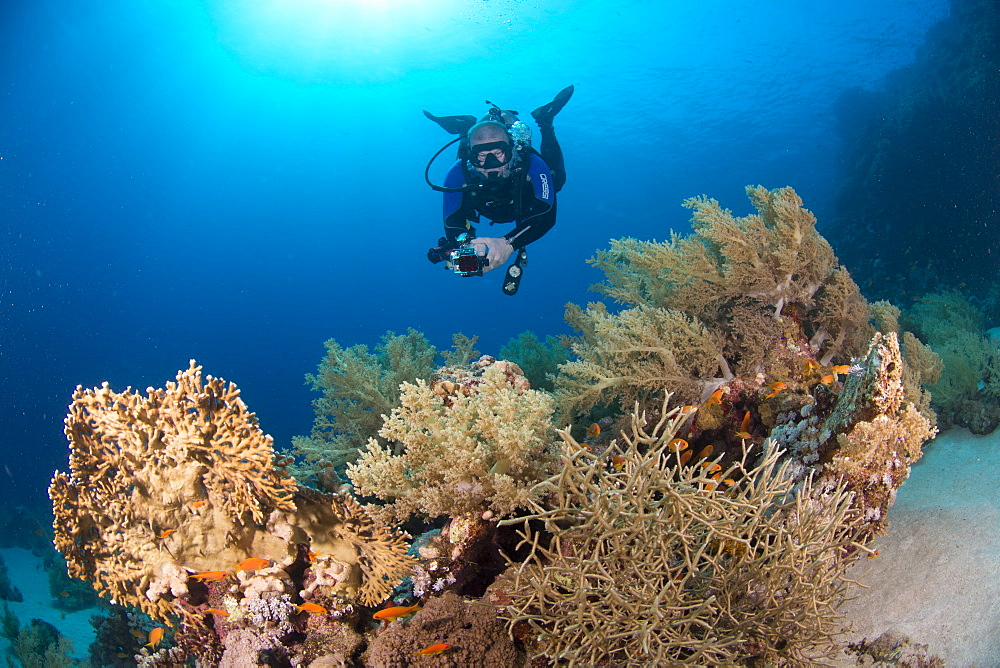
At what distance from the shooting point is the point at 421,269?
9781cm

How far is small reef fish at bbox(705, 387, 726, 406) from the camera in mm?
4438

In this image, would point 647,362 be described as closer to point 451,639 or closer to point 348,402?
point 451,639

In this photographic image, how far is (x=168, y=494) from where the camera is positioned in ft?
8.36

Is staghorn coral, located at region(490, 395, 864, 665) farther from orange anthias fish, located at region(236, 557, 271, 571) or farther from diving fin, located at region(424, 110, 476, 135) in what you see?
diving fin, located at region(424, 110, 476, 135)

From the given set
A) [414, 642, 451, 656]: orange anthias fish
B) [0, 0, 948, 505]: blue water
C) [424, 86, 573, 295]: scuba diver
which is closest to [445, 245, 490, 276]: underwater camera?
[424, 86, 573, 295]: scuba diver

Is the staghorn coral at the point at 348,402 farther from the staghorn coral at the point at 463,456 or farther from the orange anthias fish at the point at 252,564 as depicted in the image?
the orange anthias fish at the point at 252,564

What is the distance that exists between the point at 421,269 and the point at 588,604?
324 ft

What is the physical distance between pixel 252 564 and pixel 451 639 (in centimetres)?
128

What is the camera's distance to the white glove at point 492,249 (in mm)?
6207

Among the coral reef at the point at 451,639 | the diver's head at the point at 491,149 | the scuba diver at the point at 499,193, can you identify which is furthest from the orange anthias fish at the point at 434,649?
the diver's head at the point at 491,149

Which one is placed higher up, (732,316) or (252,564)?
(732,316)

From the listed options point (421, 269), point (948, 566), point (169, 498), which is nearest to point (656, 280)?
point (948, 566)

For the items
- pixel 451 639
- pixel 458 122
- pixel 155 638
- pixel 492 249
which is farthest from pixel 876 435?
pixel 458 122

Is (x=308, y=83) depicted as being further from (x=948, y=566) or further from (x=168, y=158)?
(x=948, y=566)
